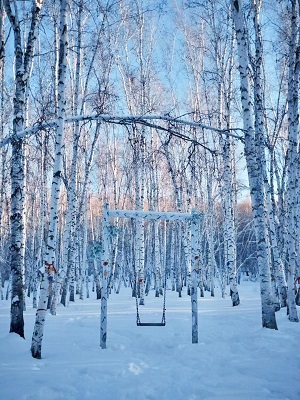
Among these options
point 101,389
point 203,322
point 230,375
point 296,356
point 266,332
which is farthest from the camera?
point 203,322

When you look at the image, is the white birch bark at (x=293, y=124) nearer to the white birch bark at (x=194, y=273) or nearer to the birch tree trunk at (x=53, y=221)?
Answer: the white birch bark at (x=194, y=273)

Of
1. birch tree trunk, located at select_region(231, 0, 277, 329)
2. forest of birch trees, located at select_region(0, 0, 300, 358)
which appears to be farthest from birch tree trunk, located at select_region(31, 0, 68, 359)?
birch tree trunk, located at select_region(231, 0, 277, 329)

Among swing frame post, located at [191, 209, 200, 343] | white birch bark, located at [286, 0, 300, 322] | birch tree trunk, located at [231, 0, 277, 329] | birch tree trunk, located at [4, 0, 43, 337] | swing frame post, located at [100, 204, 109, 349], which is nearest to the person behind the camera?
swing frame post, located at [100, 204, 109, 349]

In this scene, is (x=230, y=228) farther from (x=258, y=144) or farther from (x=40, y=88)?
(x=40, y=88)

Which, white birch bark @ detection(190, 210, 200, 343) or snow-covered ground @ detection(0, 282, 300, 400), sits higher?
white birch bark @ detection(190, 210, 200, 343)

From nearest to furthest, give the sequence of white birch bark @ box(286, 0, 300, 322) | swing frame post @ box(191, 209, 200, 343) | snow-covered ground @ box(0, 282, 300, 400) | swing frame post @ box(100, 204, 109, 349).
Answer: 1. snow-covered ground @ box(0, 282, 300, 400)
2. swing frame post @ box(100, 204, 109, 349)
3. swing frame post @ box(191, 209, 200, 343)
4. white birch bark @ box(286, 0, 300, 322)

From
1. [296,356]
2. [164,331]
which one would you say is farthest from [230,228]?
[296,356]

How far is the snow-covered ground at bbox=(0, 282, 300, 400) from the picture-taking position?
3.51 metres

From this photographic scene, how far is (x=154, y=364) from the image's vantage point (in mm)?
4680

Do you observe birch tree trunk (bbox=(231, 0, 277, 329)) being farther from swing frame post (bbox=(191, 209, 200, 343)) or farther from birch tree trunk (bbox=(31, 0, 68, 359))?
birch tree trunk (bbox=(31, 0, 68, 359))

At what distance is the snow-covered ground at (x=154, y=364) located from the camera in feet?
11.5

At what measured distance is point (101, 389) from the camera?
11.8 feet

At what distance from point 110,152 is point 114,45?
17.9 ft

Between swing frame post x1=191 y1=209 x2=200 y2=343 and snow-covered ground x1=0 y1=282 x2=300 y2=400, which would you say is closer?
snow-covered ground x1=0 y1=282 x2=300 y2=400
